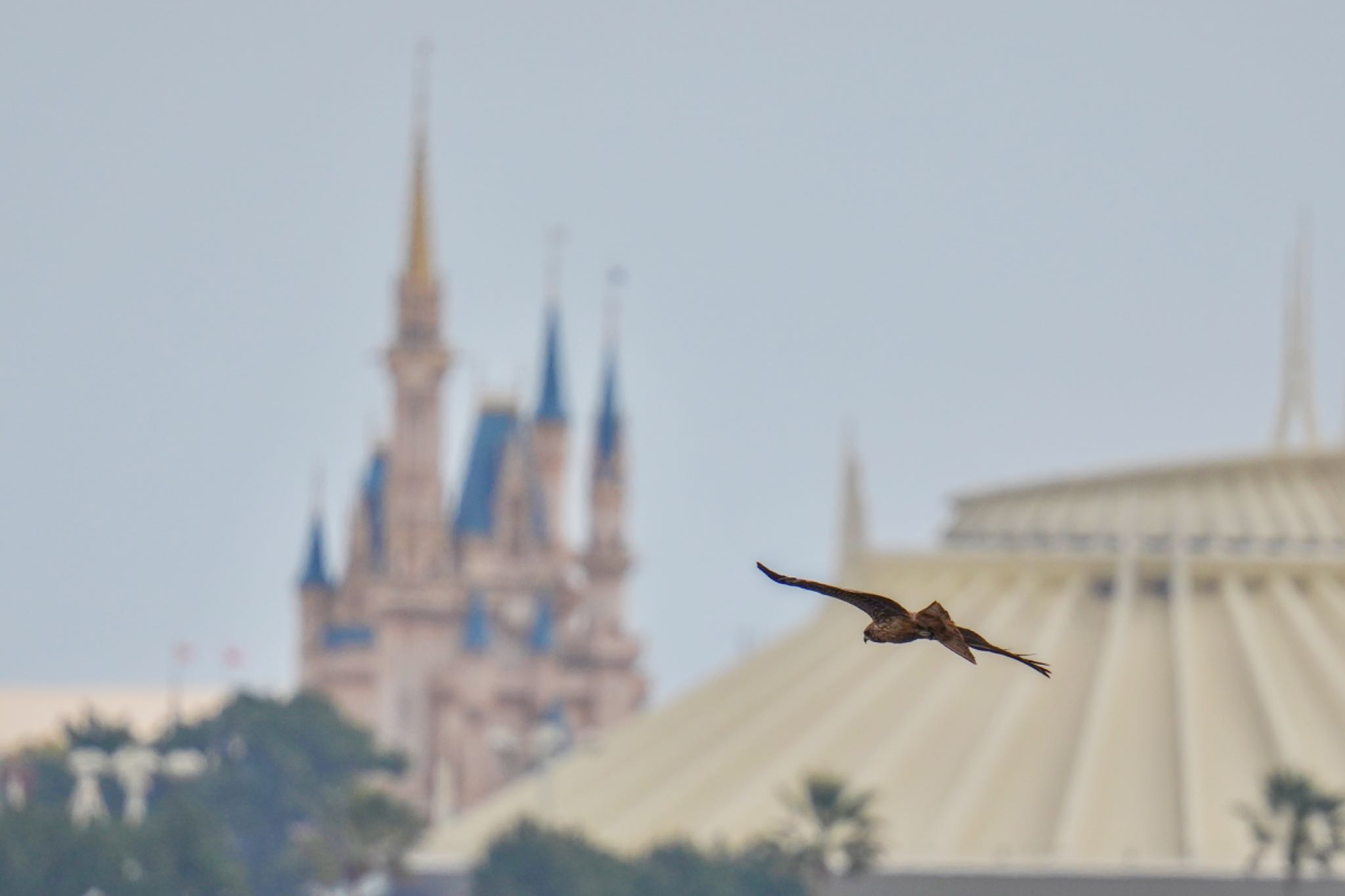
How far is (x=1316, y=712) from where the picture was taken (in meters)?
106

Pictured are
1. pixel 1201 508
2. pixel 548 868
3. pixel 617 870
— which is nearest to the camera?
pixel 617 870

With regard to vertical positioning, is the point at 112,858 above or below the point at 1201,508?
below

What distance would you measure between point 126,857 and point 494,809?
18421 mm

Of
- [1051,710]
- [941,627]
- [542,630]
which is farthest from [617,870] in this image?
[941,627]

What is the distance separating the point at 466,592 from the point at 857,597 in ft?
473

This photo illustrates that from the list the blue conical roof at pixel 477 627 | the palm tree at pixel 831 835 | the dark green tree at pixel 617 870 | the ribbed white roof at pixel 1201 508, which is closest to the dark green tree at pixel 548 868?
the dark green tree at pixel 617 870

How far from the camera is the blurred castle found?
160 meters

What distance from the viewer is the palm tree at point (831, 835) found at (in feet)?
319

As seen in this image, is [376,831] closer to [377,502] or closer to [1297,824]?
[1297,824]

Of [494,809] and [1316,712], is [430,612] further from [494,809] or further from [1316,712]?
[1316,712]

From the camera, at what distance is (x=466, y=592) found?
164m

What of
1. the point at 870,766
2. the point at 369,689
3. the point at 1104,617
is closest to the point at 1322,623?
the point at 1104,617

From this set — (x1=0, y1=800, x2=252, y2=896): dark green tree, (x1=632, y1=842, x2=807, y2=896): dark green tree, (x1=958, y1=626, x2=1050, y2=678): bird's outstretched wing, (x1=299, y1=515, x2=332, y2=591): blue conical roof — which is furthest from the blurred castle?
(x1=958, y1=626, x2=1050, y2=678): bird's outstretched wing

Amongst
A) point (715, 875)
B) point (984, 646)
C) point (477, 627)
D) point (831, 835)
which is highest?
point (984, 646)
